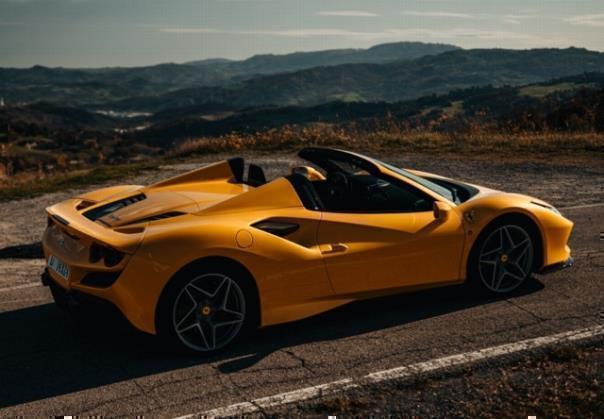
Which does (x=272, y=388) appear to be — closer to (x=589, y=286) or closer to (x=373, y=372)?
(x=373, y=372)

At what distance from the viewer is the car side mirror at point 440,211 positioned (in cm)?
547

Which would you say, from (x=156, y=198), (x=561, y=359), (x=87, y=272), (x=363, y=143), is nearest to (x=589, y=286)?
(x=561, y=359)

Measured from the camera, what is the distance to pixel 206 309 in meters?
4.68

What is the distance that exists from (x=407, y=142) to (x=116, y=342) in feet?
44.5

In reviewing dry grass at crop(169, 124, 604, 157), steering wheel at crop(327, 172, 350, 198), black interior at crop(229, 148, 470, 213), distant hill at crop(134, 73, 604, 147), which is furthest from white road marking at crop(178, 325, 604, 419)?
distant hill at crop(134, 73, 604, 147)

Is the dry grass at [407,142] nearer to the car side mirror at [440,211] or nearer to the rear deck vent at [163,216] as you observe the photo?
the car side mirror at [440,211]

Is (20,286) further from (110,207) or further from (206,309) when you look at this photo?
(206,309)

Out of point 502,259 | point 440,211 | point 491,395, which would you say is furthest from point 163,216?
point 502,259

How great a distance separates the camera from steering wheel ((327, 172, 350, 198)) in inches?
219

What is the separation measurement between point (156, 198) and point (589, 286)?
384cm

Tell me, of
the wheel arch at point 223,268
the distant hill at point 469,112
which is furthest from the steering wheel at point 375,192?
the distant hill at point 469,112

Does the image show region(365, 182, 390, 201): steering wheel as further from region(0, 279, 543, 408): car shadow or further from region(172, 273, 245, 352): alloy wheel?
region(172, 273, 245, 352): alloy wheel

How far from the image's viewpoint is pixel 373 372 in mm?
4422

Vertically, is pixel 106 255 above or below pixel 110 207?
below
